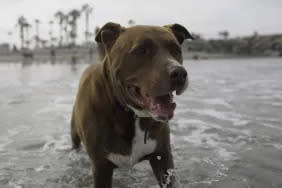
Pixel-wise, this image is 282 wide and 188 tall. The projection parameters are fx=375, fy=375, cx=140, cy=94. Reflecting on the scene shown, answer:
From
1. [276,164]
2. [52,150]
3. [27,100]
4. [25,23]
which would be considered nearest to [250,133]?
[276,164]

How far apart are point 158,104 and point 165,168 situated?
0.90 m

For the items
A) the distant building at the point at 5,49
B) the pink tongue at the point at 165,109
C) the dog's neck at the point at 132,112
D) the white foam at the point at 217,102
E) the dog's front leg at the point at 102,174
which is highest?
the pink tongue at the point at 165,109

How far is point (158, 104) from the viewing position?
3049mm

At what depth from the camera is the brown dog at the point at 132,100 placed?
3031mm

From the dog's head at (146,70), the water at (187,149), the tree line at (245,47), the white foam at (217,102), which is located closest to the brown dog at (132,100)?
the dog's head at (146,70)

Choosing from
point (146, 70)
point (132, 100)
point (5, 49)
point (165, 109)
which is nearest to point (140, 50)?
point (146, 70)

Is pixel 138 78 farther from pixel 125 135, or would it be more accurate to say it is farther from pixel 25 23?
pixel 25 23

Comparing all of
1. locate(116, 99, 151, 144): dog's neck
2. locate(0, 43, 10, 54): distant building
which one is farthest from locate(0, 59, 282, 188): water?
locate(0, 43, 10, 54): distant building

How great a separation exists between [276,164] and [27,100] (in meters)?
8.03

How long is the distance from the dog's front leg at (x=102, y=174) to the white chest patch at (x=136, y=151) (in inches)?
3.9

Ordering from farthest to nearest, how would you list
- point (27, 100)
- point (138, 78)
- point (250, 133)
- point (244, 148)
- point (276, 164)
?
point (27, 100), point (250, 133), point (244, 148), point (276, 164), point (138, 78)

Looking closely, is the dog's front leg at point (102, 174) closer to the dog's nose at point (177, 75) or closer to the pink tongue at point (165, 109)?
the pink tongue at point (165, 109)

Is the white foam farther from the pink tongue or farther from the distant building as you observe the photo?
the distant building

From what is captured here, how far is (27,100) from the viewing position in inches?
435
